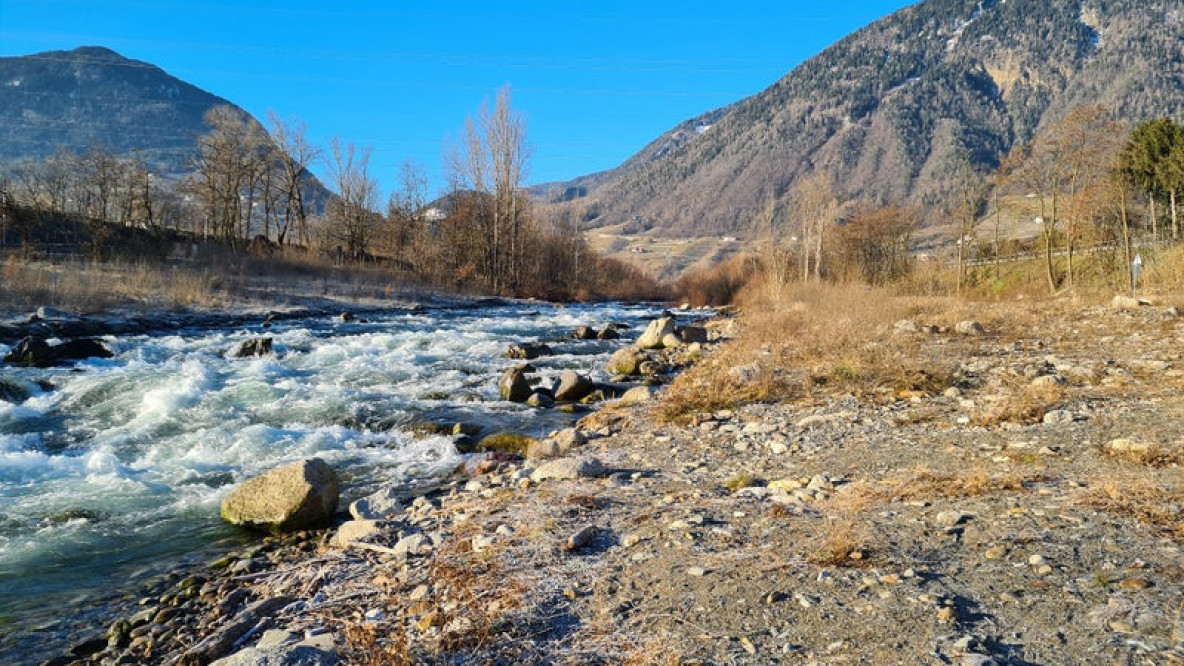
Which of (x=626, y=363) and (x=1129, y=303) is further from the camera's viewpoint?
(x=1129, y=303)

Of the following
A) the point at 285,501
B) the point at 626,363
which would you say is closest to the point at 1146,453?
the point at 285,501

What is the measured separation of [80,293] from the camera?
21.8 metres

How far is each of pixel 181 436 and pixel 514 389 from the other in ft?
18.2

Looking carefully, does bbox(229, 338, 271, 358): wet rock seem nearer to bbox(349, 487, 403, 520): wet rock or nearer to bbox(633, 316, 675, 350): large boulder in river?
bbox(633, 316, 675, 350): large boulder in river

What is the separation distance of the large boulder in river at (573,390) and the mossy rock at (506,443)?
3382 millimetres

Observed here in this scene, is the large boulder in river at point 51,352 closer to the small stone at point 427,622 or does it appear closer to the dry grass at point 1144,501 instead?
the small stone at point 427,622

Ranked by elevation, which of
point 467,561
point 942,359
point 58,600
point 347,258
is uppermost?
point 347,258

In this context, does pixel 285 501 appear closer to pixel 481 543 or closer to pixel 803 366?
pixel 481 543

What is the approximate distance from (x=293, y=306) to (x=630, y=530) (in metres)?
28.1

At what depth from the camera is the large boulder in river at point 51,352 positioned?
14.3m

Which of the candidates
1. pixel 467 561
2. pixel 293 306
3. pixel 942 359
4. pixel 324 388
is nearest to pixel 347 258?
pixel 293 306

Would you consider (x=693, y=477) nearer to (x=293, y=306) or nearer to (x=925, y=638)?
(x=925, y=638)

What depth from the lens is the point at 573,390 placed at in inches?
504

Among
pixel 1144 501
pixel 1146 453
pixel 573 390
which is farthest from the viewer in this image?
pixel 573 390
